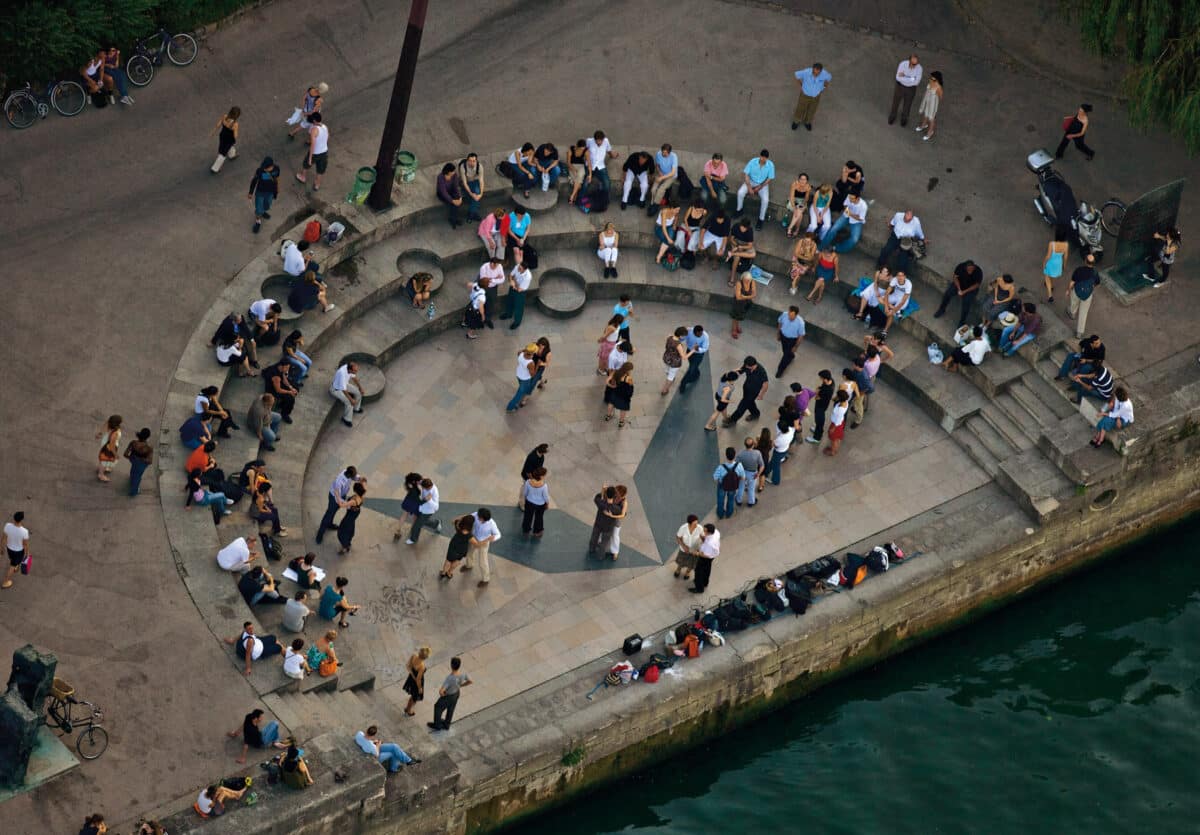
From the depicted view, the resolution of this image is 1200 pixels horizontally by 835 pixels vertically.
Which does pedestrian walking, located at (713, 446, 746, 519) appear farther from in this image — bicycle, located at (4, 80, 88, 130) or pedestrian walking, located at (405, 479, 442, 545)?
bicycle, located at (4, 80, 88, 130)

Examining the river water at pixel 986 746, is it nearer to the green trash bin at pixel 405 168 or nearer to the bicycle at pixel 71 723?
the bicycle at pixel 71 723

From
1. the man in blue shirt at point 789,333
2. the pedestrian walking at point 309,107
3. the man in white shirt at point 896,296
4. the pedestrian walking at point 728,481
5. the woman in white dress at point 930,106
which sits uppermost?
Answer: the woman in white dress at point 930,106

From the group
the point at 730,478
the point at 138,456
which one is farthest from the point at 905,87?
the point at 138,456

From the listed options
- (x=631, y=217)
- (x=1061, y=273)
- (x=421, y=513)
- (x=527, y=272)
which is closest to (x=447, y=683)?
(x=421, y=513)

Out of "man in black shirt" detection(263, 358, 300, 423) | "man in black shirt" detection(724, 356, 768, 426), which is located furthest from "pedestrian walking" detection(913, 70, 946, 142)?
"man in black shirt" detection(263, 358, 300, 423)

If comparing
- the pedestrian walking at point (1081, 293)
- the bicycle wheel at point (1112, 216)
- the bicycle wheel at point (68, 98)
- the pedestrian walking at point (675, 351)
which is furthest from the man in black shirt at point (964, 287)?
the bicycle wheel at point (68, 98)

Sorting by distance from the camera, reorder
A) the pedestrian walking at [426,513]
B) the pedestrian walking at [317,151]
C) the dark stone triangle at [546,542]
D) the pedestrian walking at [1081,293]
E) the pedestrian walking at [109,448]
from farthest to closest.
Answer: the pedestrian walking at [317,151] → the pedestrian walking at [1081,293] → the dark stone triangle at [546,542] → the pedestrian walking at [426,513] → the pedestrian walking at [109,448]
